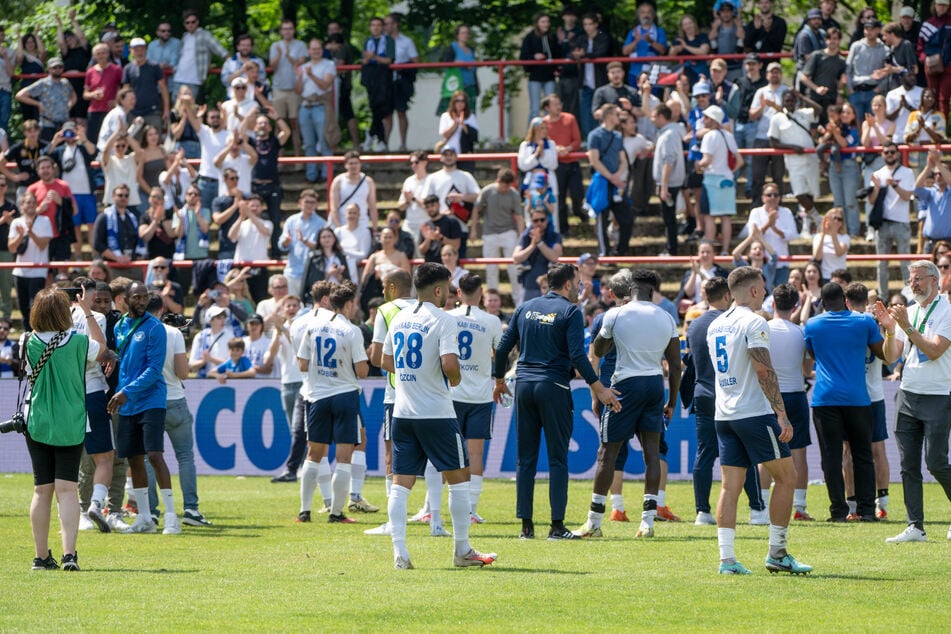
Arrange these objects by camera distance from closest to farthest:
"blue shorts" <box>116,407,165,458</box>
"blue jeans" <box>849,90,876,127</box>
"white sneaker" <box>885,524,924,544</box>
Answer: "white sneaker" <box>885,524,924,544</box>, "blue shorts" <box>116,407,165,458</box>, "blue jeans" <box>849,90,876,127</box>

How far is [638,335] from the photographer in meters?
Answer: 12.3

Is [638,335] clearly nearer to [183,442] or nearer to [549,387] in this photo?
[549,387]

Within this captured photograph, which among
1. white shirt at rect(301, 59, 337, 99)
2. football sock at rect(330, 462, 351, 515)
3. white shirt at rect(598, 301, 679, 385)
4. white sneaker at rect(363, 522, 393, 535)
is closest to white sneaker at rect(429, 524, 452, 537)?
white sneaker at rect(363, 522, 393, 535)

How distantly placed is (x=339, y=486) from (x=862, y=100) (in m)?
13.5

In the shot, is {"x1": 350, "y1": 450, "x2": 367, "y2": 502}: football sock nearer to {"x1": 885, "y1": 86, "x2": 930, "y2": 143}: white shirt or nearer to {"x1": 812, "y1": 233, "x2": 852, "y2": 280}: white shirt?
{"x1": 812, "y1": 233, "x2": 852, "y2": 280}: white shirt

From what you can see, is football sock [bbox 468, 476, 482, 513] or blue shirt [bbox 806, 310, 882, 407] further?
football sock [bbox 468, 476, 482, 513]

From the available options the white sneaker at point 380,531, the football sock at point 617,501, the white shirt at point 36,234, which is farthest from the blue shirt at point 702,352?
the white shirt at point 36,234

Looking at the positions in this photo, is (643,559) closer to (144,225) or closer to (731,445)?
(731,445)

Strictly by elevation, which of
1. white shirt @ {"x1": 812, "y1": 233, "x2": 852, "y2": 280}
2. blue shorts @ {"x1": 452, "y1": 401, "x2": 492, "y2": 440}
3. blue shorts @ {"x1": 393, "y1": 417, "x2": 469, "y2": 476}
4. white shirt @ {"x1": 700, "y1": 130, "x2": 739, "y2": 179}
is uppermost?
white shirt @ {"x1": 700, "y1": 130, "x2": 739, "y2": 179}

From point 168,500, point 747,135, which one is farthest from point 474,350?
point 747,135

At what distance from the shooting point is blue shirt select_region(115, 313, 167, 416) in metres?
12.9

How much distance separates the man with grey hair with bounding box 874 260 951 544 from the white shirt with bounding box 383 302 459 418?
353 centimetres

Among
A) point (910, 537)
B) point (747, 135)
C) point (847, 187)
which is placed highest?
point (747, 135)

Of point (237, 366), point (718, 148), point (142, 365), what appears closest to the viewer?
point (142, 365)
